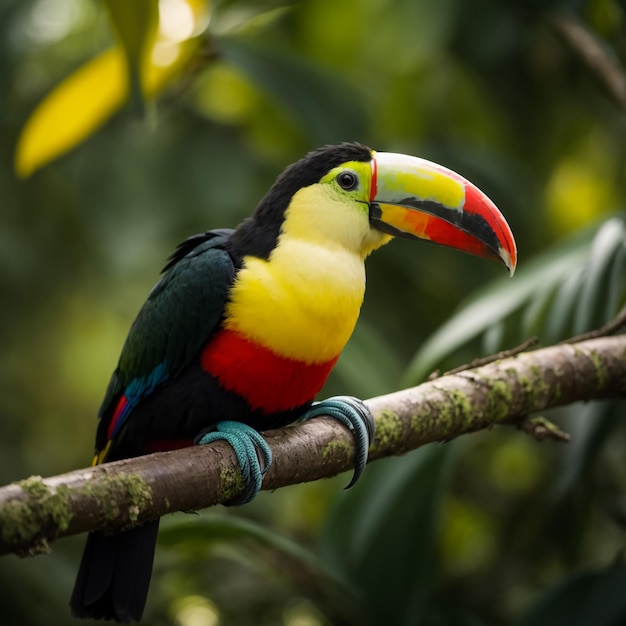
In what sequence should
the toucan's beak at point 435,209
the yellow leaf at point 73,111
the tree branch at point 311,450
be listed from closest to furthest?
the tree branch at point 311,450 → the toucan's beak at point 435,209 → the yellow leaf at point 73,111

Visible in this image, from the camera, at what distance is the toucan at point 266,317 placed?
1.90 meters

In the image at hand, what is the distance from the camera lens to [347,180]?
2066 mm

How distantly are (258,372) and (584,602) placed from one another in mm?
1247

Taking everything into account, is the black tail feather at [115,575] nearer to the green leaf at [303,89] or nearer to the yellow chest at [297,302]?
the yellow chest at [297,302]

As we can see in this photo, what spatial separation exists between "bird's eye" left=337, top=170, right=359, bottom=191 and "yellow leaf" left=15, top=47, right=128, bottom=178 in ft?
3.41

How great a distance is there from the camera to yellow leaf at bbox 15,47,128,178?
2.78 metres

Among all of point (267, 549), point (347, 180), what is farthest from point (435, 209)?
point (267, 549)

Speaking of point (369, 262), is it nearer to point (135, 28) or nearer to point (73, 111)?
point (73, 111)

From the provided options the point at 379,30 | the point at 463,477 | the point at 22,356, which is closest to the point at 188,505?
the point at 463,477

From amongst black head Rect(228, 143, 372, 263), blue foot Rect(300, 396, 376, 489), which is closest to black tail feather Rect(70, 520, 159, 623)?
blue foot Rect(300, 396, 376, 489)

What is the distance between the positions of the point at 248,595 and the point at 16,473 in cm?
99

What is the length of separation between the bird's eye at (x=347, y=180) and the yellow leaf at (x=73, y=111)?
3.41ft

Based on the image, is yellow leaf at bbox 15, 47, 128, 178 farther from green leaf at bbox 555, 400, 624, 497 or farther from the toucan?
green leaf at bbox 555, 400, 624, 497

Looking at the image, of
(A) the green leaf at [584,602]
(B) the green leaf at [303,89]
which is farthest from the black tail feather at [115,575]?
(B) the green leaf at [303,89]
